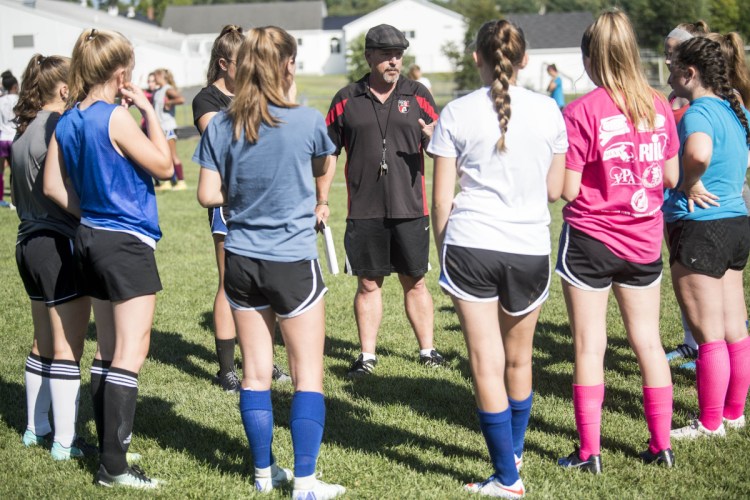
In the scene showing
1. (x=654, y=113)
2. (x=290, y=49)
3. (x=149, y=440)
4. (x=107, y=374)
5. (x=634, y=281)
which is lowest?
(x=149, y=440)

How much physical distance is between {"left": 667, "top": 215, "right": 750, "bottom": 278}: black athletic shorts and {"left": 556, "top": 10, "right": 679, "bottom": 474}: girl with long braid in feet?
1.61

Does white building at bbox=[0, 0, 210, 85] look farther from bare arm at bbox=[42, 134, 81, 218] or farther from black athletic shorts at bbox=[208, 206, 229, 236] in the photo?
bare arm at bbox=[42, 134, 81, 218]

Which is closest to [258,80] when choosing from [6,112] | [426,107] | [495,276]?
[495,276]

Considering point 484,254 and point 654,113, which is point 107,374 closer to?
point 484,254

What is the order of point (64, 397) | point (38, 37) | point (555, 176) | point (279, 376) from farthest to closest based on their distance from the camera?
point (38, 37) → point (279, 376) → point (64, 397) → point (555, 176)

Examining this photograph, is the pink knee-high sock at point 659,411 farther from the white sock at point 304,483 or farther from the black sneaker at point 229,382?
the black sneaker at point 229,382

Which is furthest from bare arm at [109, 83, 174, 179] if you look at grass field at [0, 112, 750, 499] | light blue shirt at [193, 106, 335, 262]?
grass field at [0, 112, 750, 499]

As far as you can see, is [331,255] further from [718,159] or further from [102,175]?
[718,159]

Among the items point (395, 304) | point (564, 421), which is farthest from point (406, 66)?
point (564, 421)

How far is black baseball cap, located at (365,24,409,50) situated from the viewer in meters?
5.47

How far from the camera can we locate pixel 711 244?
4.31 m

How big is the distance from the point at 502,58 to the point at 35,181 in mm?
2440

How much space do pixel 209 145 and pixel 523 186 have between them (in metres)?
1.39

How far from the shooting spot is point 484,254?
3459mm
